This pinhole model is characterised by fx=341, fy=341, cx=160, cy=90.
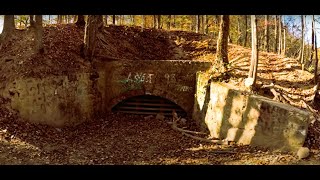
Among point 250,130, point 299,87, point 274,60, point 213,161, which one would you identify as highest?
point 274,60

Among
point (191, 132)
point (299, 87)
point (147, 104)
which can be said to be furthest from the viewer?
point (147, 104)

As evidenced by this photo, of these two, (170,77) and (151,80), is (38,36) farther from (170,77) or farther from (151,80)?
(170,77)

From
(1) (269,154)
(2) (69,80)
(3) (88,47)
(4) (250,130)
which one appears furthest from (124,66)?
(1) (269,154)

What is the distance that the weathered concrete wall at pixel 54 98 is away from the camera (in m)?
11.5

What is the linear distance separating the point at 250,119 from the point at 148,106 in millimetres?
5579

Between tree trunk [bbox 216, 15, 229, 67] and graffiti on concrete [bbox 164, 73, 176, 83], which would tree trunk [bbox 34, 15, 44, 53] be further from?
tree trunk [bbox 216, 15, 229, 67]

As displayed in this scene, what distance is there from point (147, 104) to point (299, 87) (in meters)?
6.35

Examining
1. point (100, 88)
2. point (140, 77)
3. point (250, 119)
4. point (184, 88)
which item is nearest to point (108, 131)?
point (100, 88)

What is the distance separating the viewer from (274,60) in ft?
59.1

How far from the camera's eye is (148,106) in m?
15.0

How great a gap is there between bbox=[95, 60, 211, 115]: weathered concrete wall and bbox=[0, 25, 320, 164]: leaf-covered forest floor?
2.72 feet

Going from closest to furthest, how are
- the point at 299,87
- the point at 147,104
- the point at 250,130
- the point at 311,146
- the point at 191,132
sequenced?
the point at 311,146
the point at 250,130
the point at 191,132
the point at 299,87
the point at 147,104

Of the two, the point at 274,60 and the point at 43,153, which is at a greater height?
the point at 274,60

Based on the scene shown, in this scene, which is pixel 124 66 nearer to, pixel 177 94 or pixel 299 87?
pixel 177 94
